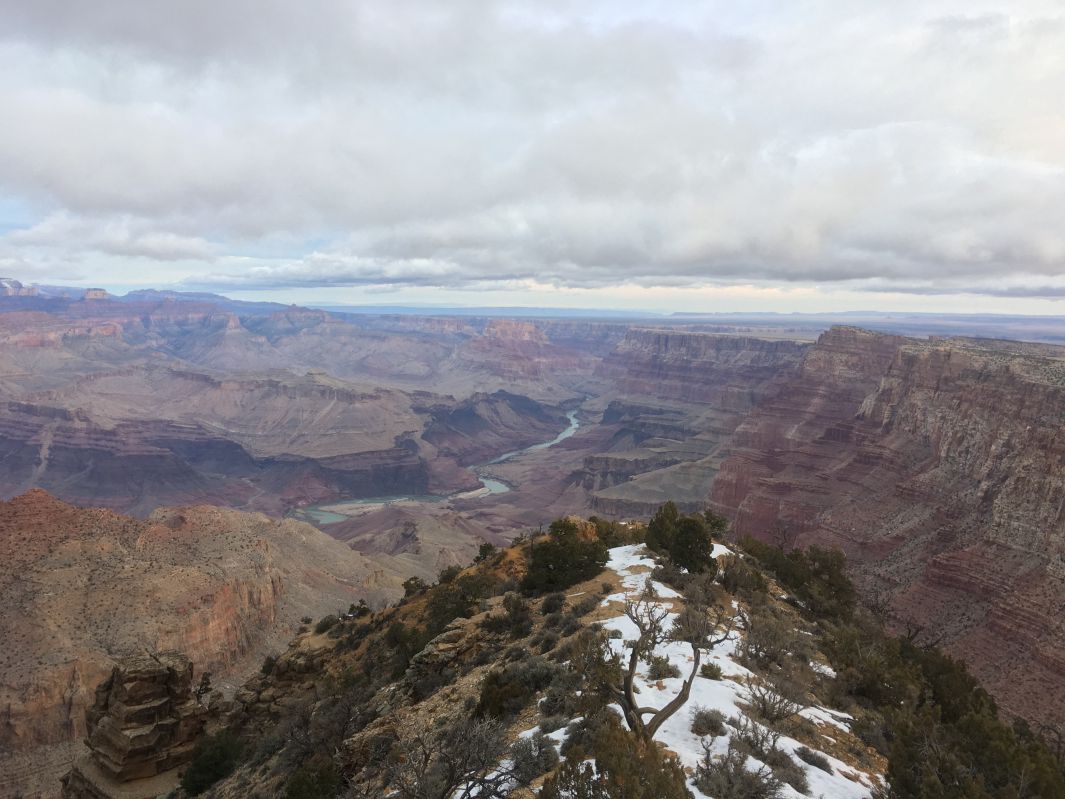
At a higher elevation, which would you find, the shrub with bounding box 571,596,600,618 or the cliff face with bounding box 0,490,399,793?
the shrub with bounding box 571,596,600,618

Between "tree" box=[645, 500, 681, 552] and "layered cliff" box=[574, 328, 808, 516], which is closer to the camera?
"tree" box=[645, 500, 681, 552]

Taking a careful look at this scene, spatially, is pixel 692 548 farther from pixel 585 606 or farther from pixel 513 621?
pixel 513 621

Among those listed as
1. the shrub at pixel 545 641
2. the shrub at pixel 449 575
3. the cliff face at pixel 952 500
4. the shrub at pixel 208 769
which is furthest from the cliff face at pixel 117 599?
the cliff face at pixel 952 500

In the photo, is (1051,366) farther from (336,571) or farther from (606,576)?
(336,571)

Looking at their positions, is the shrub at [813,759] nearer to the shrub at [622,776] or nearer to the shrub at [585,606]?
the shrub at [622,776]

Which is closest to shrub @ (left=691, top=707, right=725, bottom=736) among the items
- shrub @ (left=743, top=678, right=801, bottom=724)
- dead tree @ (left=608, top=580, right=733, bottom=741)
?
dead tree @ (left=608, top=580, right=733, bottom=741)

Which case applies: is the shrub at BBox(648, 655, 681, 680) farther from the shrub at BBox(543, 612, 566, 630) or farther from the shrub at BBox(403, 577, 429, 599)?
the shrub at BBox(403, 577, 429, 599)

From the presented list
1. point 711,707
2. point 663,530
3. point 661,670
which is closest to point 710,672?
point 661,670
